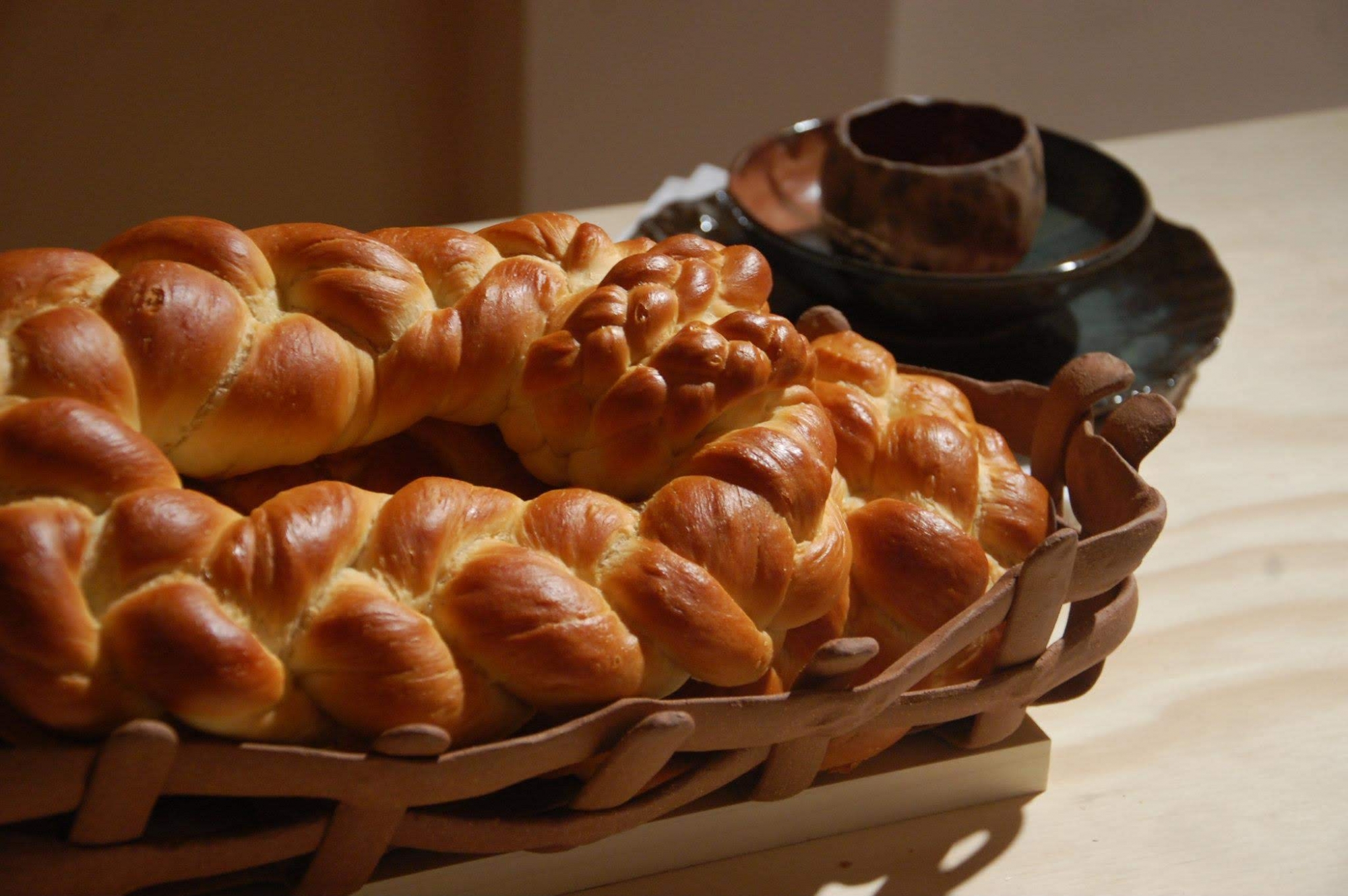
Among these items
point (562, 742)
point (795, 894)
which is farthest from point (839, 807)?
point (562, 742)

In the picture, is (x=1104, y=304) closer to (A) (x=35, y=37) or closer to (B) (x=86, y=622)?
(B) (x=86, y=622)

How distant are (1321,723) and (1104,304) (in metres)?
0.39

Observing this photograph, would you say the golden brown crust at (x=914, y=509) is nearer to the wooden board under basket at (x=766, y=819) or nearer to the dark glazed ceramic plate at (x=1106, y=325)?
the wooden board under basket at (x=766, y=819)

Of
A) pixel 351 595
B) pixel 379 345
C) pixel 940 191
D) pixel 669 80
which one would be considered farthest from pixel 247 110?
pixel 351 595

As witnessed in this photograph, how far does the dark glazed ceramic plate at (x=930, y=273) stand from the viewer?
2.49 ft

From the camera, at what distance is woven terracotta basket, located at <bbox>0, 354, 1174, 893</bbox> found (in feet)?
1.10

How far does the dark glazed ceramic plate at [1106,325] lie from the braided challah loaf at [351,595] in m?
0.42

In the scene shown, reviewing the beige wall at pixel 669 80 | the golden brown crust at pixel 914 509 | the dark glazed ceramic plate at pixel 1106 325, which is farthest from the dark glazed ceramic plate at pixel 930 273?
the beige wall at pixel 669 80

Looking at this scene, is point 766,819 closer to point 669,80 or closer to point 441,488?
point 441,488

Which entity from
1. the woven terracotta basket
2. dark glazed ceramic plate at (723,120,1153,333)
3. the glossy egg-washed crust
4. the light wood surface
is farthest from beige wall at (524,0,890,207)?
the woven terracotta basket

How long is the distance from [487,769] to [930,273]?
1.65 ft

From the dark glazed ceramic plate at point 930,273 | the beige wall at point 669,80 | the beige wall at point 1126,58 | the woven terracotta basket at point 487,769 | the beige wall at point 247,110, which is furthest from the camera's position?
the beige wall at point 1126,58

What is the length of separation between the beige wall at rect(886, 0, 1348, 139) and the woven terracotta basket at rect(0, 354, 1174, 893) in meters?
1.44

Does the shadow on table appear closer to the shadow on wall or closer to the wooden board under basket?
the wooden board under basket
